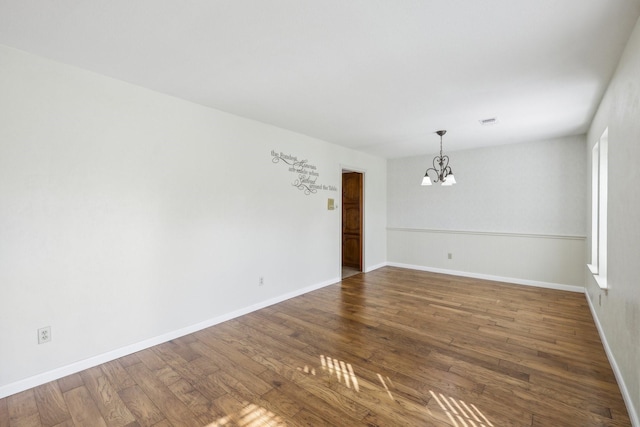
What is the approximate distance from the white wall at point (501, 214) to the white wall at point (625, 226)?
Answer: 2391 millimetres

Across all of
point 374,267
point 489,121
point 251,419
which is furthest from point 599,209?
point 251,419

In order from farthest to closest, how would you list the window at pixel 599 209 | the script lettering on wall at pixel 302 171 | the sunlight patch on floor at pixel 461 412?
the script lettering on wall at pixel 302 171
the window at pixel 599 209
the sunlight patch on floor at pixel 461 412

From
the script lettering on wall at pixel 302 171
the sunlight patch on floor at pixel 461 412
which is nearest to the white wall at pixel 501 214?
the script lettering on wall at pixel 302 171

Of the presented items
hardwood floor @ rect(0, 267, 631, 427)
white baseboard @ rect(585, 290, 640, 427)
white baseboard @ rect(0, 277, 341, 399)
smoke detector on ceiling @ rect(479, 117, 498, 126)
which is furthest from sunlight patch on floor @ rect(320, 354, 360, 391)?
smoke detector on ceiling @ rect(479, 117, 498, 126)

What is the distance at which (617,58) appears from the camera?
221 centimetres

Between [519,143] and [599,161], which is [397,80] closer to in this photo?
[599,161]

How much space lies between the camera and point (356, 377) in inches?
91.0

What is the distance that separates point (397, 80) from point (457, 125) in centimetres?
181

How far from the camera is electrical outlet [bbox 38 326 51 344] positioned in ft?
7.37

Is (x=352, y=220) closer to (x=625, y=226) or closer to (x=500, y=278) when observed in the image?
(x=500, y=278)

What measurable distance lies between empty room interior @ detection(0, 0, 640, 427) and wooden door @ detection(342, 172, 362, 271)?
193 centimetres

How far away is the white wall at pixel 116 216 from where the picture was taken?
2.16 m

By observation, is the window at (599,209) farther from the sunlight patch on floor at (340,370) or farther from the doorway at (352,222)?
the doorway at (352,222)

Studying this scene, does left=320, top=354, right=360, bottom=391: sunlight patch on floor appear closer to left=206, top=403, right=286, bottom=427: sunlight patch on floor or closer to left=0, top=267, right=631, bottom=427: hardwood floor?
left=0, top=267, right=631, bottom=427: hardwood floor
